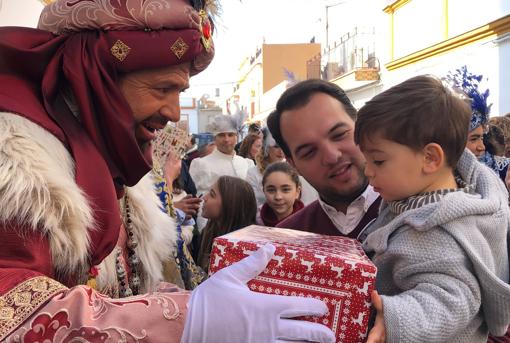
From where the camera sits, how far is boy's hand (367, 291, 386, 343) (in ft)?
3.70

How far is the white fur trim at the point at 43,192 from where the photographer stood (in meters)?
1.04

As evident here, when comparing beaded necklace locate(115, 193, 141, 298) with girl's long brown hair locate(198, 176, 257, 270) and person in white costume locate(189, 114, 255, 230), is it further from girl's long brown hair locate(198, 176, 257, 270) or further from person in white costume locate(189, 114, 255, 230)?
person in white costume locate(189, 114, 255, 230)

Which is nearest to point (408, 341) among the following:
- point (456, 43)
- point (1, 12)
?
point (1, 12)

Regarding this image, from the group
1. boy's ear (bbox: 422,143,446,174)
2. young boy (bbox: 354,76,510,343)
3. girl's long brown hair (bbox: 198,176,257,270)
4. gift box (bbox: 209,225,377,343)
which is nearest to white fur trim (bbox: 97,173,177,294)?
gift box (bbox: 209,225,377,343)

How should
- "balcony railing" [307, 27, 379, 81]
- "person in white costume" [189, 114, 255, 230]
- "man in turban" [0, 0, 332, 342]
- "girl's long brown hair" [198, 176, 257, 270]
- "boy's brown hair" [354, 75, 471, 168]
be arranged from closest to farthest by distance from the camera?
"man in turban" [0, 0, 332, 342] → "boy's brown hair" [354, 75, 471, 168] → "girl's long brown hair" [198, 176, 257, 270] → "person in white costume" [189, 114, 255, 230] → "balcony railing" [307, 27, 379, 81]

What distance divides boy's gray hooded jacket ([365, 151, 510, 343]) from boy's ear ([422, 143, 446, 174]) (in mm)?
104

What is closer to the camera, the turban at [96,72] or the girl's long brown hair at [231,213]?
the turban at [96,72]

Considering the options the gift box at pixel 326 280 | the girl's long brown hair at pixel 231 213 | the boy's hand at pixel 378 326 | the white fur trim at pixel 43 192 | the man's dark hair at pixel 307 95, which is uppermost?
the man's dark hair at pixel 307 95

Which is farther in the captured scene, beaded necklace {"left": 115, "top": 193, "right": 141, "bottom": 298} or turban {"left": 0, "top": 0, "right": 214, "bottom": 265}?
beaded necklace {"left": 115, "top": 193, "right": 141, "bottom": 298}

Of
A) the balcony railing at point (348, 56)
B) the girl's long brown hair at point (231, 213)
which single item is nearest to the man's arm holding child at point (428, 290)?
the girl's long brown hair at point (231, 213)

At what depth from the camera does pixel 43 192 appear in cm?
108

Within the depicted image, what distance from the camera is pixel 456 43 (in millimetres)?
9891

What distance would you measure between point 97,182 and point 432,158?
1.00 m

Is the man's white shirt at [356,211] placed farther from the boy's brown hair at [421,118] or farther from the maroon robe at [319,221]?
the boy's brown hair at [421,118]
